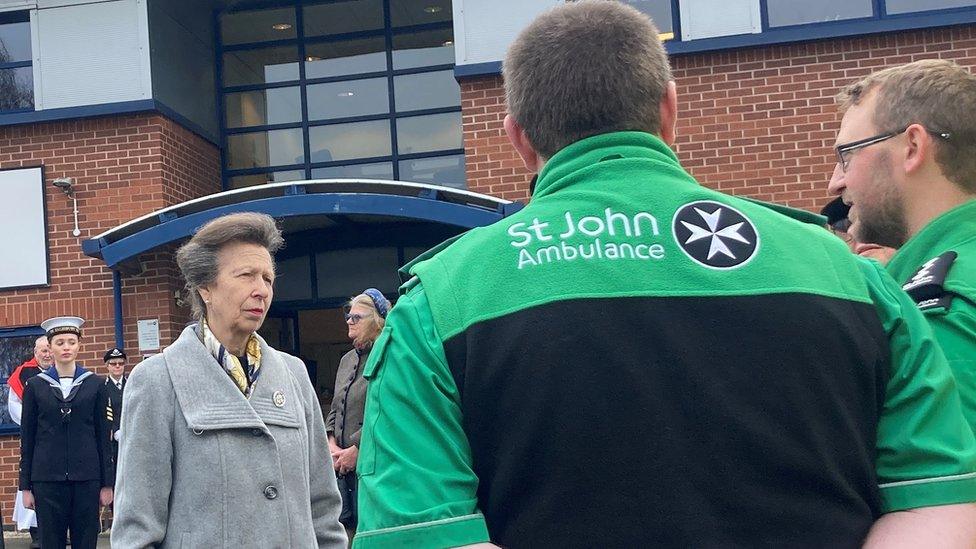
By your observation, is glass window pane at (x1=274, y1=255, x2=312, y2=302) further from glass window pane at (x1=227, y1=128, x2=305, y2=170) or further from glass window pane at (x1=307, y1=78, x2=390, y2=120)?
glass window pane at (x1=307, y1=78, x2=390, y2=120)

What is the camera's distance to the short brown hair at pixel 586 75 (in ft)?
5.70

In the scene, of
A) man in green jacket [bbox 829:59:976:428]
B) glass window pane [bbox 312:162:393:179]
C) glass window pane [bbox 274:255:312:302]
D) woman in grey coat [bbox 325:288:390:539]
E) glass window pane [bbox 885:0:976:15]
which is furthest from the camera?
glass window pane [bbox 312:162:393:179]

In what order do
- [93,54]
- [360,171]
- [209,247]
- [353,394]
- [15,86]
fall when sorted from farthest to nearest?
[360,171]
[15,86]
[93,54]
[353,394]
[209,247]

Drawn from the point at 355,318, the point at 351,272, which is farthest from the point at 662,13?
the point at 355,318

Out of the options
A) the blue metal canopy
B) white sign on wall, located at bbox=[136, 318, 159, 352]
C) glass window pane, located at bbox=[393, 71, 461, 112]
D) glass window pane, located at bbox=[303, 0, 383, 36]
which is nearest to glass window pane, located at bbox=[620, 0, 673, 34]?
the blue metal canopy

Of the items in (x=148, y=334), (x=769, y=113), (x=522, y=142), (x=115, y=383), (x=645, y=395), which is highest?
(x=769, y=113)

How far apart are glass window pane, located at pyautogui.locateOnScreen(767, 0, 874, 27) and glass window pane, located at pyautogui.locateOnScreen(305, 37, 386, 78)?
16.9ft

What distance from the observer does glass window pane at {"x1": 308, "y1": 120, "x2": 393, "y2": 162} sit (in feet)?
45.2

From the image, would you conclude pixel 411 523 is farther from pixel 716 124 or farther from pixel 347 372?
pixel 716 124

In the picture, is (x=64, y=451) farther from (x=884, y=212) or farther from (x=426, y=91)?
(x=884, y=212)

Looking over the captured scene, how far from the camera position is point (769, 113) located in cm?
1088

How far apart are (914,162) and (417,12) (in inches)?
464

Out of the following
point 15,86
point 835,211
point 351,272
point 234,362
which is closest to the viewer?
point 234,362

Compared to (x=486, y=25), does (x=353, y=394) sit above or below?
below
